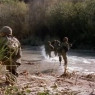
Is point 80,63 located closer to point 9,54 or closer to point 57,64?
point 57,64

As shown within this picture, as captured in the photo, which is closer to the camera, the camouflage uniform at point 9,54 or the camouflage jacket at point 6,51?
the camouflage jacket at point 6,51

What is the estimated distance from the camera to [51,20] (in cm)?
4009

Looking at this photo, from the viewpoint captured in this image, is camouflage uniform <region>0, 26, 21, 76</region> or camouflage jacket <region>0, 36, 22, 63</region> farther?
camouflage uniform <region>0, 26, 21, 76</region>

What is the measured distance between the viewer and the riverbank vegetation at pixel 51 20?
1453 inches

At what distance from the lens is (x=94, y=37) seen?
120 feet

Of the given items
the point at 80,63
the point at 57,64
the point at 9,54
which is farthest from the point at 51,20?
the point at 9,54

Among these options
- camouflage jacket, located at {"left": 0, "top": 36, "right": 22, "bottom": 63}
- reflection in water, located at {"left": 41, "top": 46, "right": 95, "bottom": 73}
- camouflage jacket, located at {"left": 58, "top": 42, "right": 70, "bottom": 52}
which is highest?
camouflage jacket, located at {"left": 0, "top": 36, "right": 22, "bottom": 63}

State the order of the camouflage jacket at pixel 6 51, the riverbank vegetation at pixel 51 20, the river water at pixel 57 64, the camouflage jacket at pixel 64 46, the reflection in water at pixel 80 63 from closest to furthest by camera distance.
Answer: the camouflage jacket at pixel 6 51 → the camouflage jacket at pixel 64 46 → the river water at pixel 57 64 → the reflection in water at pixel 80 63 → the riverbank vegetation at pixel 51 20

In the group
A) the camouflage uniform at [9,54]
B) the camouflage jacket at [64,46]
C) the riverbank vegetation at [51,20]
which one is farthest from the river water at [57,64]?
the riverbank vegetation at [51,20]

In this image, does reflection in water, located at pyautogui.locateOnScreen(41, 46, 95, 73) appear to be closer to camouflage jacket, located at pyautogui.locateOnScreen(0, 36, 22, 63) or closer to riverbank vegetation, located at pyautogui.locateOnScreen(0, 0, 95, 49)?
camouflage jacket, located at pyautogui.locateOnScreen(0, 36, 22, 63)

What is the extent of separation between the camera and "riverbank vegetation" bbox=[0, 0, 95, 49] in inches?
1453

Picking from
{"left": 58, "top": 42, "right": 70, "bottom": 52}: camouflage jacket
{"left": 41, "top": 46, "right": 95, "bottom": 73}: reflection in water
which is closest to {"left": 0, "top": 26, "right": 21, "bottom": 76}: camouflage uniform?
{"left": 58, "top": 42, "right": 70, "bottom": 52}: camouflage jacket

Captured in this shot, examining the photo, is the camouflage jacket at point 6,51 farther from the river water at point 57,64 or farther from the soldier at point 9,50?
the river water at point 57,64

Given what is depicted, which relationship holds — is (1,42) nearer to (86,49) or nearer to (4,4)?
(86,49)
